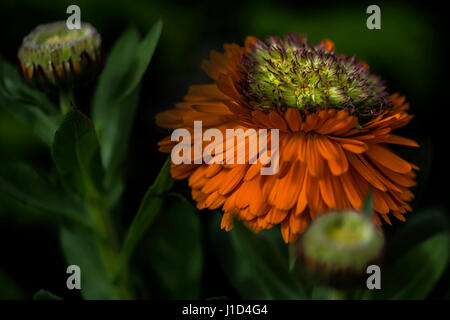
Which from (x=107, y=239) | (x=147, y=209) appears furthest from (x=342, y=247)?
(x=107, y=239)

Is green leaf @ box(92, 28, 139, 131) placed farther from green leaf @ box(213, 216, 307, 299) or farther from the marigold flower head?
green leaf @ box(213, 216, 307, 299)

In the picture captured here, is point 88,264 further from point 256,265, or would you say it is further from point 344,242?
point 344,242

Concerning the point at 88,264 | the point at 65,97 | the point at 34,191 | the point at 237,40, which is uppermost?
the point at 237,40

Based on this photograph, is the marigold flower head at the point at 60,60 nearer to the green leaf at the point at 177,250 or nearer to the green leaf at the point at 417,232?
the green leaf at the point at 177,250

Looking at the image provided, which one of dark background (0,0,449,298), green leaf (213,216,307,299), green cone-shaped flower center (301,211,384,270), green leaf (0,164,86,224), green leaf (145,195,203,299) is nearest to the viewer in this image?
green cone-shaped flower center (301,211,384,270)

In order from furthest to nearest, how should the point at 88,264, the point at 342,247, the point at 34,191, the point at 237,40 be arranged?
the point at 237,40
the point at 88,264
the point at 34,191
the point at 342,247

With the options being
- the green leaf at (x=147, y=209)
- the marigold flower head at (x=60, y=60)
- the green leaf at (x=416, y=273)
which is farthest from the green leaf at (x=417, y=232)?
the marigold flower head at (x=60, y=60)

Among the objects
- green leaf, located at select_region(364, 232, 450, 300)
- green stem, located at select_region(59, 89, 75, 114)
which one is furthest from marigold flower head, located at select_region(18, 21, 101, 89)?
green leaf, located at select_region(364, 232, 450, 300)

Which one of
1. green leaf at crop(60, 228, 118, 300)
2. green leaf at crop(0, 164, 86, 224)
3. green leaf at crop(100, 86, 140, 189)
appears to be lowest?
green leaf at crop(60, 228, 118, 300)
